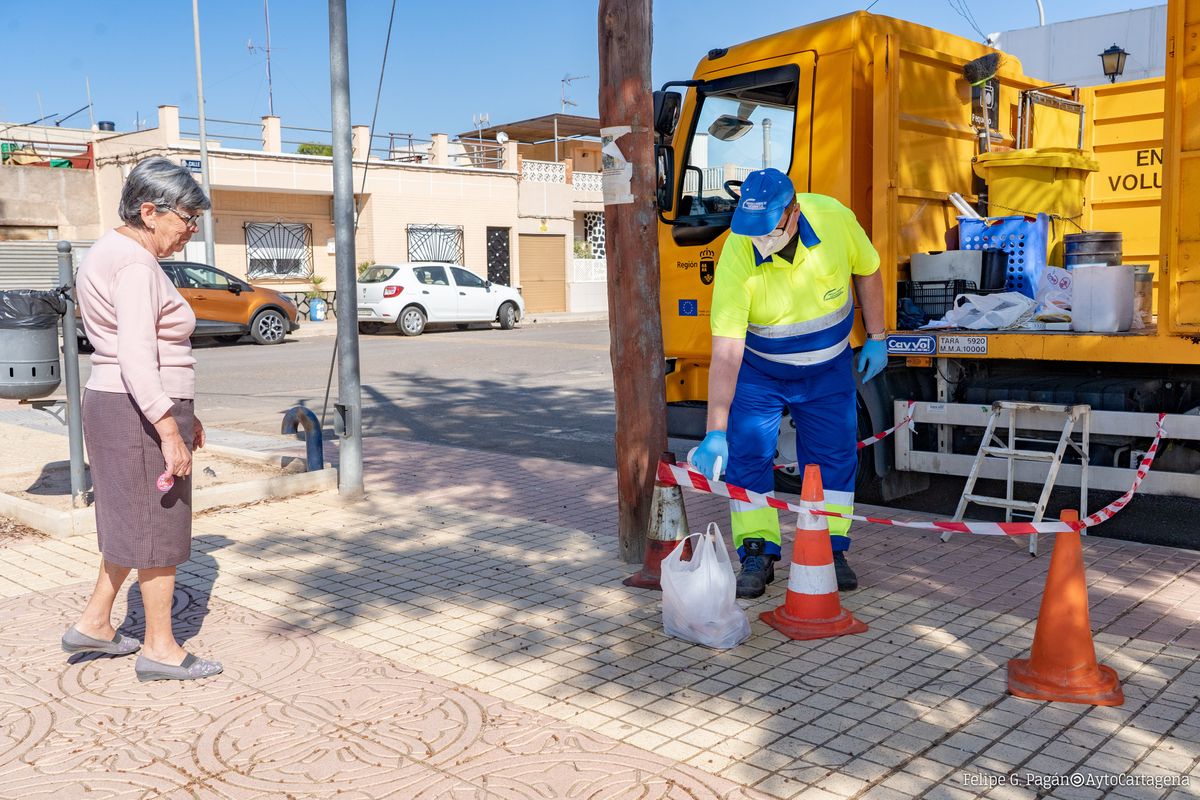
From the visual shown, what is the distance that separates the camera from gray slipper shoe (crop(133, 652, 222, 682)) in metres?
4.03

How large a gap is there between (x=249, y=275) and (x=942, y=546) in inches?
1015

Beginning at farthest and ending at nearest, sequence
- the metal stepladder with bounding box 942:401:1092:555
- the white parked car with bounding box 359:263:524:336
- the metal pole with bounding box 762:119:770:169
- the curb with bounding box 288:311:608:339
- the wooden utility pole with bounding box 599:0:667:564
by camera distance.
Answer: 1. the curb with bounding box 288:311:608:339
2. the white parked car with bounding box 359:263:524:336
3. the metal pole with bounding box 762:119:770:169
4. the metal stepladder with bounding box 942:401:1092:555
5. the wooden utility pole with bounding box 599:0:667:564

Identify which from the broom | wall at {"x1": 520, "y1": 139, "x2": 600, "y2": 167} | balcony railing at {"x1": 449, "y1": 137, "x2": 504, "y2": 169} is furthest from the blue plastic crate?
wall at {"x1": 520, "y1": 139, "x2": 600, "y2": 167}

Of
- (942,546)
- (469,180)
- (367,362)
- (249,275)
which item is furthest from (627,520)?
(469,180)

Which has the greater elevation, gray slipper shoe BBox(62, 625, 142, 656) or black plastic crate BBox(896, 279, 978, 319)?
black plastic crate BBox(896, 279, 978, 319)

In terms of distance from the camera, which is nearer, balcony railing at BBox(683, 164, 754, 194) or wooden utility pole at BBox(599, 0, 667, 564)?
wooden utility pole at BBox(599, 0, 667, 564)

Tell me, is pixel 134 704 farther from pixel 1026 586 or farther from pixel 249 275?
pixel 249 275

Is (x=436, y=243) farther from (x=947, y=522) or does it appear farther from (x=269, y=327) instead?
(x=947, y=522)

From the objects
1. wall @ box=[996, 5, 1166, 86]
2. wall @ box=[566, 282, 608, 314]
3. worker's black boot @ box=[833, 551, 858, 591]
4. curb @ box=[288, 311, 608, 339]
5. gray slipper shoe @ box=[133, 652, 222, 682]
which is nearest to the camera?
gray slipper shoe @ box=[133, 652, 222, 682]

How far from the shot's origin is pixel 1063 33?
848 inches

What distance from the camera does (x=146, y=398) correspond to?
3.75 m

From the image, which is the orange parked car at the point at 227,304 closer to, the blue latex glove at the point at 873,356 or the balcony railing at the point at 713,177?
the balcony railing at the point at 713,177

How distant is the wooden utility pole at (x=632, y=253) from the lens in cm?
533

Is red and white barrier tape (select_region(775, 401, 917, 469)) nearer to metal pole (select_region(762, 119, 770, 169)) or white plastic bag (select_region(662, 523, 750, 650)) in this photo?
metal pole (select_region(762, 119, 770, 169))
